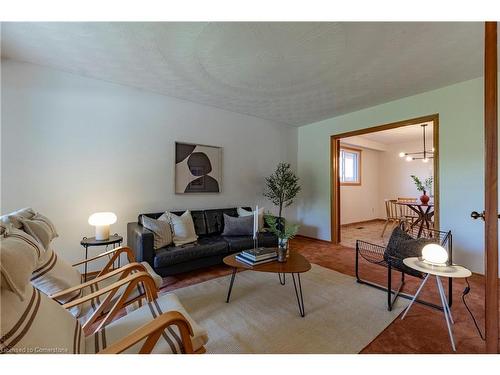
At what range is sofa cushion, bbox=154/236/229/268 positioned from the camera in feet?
7.82

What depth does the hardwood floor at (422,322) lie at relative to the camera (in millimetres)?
1489

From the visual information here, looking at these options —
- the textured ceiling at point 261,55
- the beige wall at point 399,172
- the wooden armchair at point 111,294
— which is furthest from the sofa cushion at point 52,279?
the beige wall at point 399,172

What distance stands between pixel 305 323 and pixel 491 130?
5.52ft

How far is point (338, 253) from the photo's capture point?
3627 millimetres

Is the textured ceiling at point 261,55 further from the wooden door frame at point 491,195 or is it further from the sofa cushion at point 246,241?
the sofa cushion at point 246,241

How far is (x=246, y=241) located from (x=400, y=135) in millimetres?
5076

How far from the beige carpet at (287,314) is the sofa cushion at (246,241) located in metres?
0.39

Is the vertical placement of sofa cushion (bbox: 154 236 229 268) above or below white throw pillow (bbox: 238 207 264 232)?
below

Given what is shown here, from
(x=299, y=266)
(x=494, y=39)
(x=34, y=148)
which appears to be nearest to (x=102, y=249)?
(x=34, y=148)

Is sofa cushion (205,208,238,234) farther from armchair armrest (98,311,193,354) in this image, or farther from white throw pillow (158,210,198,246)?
armchair armrest (98,311,193,354)

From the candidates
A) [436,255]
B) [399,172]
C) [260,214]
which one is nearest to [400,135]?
[399,172]

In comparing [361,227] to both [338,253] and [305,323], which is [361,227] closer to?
[338,253]

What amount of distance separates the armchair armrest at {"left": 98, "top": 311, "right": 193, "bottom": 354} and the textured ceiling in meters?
2.05

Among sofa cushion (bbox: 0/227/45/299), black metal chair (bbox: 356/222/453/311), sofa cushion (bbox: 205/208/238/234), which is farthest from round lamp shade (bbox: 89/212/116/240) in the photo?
black metal chair (bbox: 356/222/453/311)
